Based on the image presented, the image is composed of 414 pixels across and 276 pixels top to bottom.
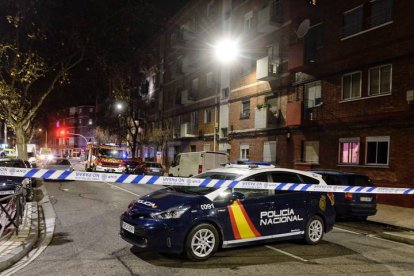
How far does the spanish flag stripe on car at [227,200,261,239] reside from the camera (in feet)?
23.5

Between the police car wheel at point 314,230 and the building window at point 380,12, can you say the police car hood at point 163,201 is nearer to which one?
the police car wheel at point 314,230

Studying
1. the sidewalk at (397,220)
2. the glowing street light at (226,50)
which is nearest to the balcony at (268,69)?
the glowing street light at (226,50)

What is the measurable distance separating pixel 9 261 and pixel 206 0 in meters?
33.2

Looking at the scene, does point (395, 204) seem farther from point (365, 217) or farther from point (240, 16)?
point (240, 16)

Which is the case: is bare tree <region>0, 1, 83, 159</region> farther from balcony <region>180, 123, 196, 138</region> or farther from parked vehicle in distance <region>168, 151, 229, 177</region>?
balcony <region>180, 123, 196, 138</region>

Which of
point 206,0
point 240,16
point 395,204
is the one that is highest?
point 206,0

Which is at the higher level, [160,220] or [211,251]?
[160,220]

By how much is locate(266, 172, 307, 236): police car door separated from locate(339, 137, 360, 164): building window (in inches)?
452

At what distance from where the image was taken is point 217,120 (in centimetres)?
3234

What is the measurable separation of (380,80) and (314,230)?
464 inches

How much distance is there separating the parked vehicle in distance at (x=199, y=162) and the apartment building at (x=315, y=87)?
3.66 metres

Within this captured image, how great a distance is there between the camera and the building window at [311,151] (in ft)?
70.5

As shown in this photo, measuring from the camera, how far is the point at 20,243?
24.5ft

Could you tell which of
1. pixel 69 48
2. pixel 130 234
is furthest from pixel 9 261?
pixel 69 48
